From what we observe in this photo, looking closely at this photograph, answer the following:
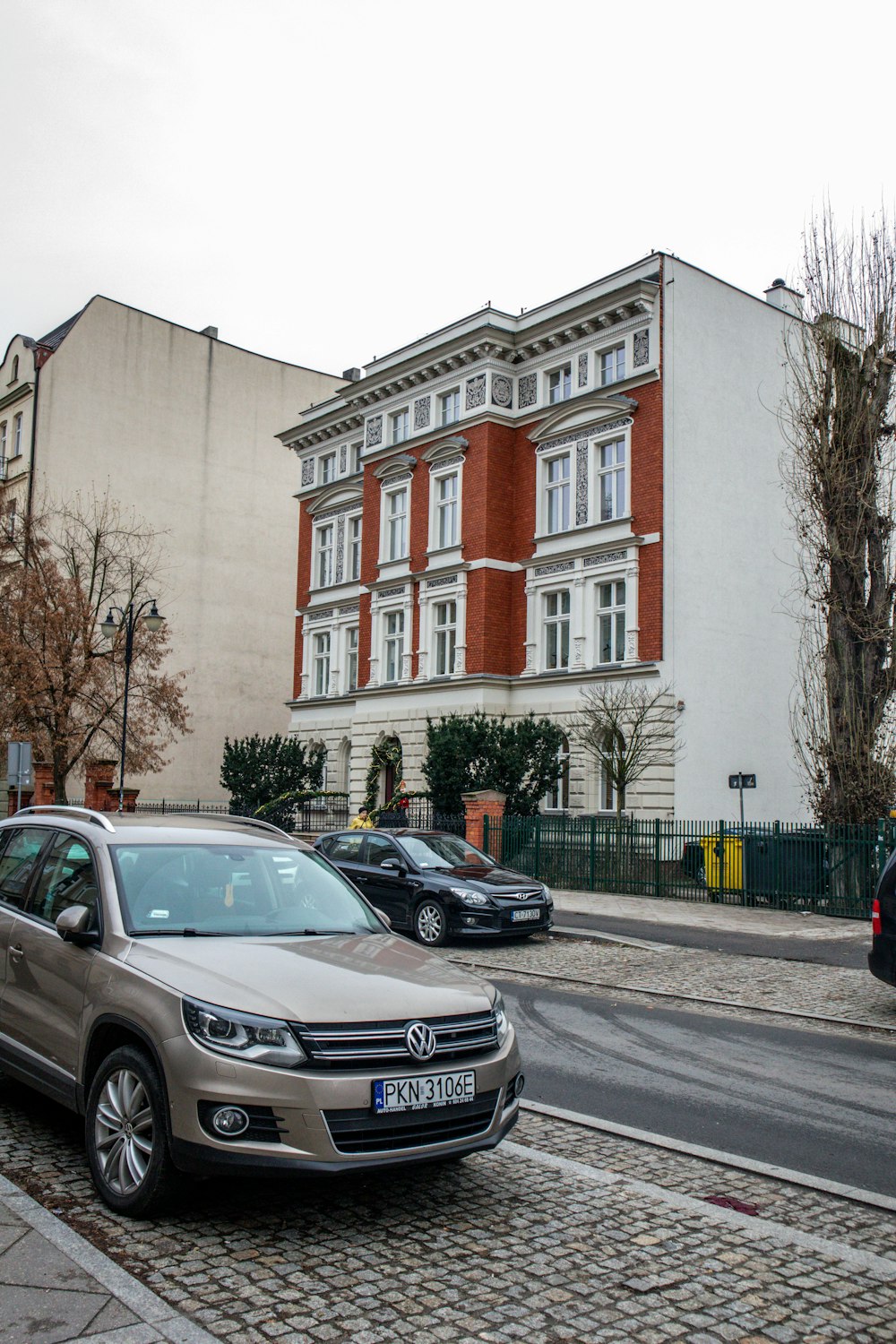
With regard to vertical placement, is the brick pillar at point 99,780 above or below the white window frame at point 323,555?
below

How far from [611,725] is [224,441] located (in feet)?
88.6

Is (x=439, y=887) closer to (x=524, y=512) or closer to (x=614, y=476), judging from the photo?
(x=614, y=476)

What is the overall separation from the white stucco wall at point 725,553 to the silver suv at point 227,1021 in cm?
2559

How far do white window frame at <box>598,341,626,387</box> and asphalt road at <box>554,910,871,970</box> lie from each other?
1841 centimetres

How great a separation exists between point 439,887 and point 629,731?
1580 cm

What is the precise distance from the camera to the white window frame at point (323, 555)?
44.9 meters

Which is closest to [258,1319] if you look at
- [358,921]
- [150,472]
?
[358,921]

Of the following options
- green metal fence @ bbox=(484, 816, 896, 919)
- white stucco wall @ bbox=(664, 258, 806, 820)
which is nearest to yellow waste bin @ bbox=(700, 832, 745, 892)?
green metal fence @ bbox=(484, 816, 896, 919)

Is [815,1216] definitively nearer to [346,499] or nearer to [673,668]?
[673,668]

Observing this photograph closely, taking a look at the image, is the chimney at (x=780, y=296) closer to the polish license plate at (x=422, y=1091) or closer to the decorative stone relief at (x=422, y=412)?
the decorative stone relief at (x=422, y=412)

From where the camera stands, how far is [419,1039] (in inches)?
188

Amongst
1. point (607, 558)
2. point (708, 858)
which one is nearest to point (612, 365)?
point (607, 558)

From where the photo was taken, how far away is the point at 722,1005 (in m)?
11.4

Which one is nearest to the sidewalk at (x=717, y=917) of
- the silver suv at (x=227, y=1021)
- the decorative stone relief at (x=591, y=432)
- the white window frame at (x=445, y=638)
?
the silver suv at (x=227, y=1021)
